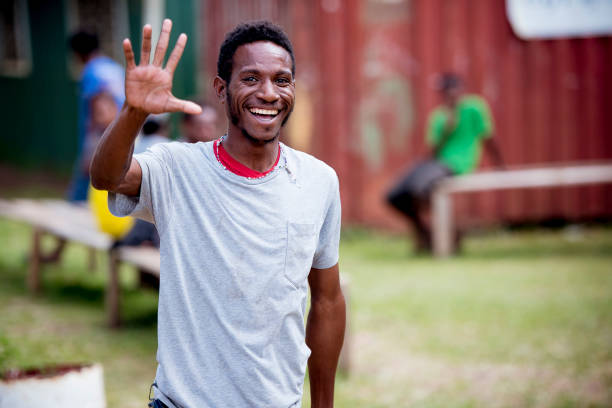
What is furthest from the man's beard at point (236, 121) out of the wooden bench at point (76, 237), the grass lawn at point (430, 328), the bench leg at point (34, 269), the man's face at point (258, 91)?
the bench leg at point (34, 269)

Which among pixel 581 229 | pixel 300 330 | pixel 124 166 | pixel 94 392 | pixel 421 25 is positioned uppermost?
pixel 421 25

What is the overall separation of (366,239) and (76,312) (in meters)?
4.84

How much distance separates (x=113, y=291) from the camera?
6090 millimetres

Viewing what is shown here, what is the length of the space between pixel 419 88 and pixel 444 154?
1462 millimetres

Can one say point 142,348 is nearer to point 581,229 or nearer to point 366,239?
point 366,239

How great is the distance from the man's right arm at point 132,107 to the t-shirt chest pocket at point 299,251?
0.48m

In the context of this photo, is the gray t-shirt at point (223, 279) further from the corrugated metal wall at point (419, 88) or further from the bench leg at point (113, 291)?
the corrugated metal wall at point (419, 88)

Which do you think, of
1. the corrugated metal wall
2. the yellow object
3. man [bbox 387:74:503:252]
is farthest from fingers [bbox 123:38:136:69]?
the corrugated metal wall

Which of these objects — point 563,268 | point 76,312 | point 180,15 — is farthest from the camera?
point 180,15

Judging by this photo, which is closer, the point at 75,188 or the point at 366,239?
the point at 75,188

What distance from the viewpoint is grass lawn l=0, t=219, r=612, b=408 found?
4723mm

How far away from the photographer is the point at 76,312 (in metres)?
6.54

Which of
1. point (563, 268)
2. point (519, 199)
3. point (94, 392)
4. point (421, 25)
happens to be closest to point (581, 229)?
point (519, 199)

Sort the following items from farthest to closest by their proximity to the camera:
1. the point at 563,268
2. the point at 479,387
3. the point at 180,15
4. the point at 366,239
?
the point at 180,15, the point at 366,239, the point at 563,268, the point at 479,387
